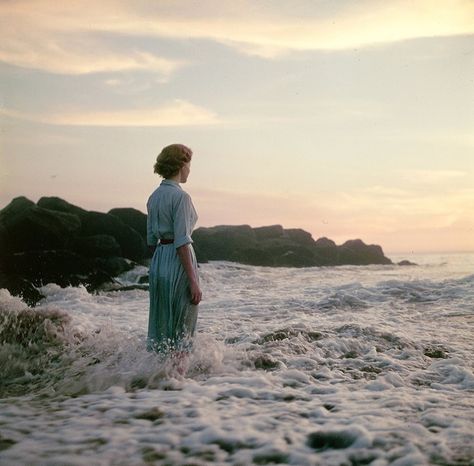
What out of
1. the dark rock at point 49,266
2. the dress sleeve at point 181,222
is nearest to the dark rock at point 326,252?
the dark rock at point 49,266

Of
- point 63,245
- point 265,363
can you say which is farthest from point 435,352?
point 63,245

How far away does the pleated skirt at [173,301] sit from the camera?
4629 mm

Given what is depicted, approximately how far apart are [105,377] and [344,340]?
10.4ft

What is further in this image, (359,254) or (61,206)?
(359,254)

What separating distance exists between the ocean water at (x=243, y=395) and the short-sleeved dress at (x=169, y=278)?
25cm

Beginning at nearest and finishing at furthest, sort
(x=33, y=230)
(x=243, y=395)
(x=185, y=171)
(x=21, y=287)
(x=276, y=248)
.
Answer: (x=243, y=395) < (x=185, y=171) < (x=21, y=287) < (x=33, y=230) < (x=276, y=248)

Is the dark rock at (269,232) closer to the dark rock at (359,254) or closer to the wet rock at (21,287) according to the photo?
the dark rock at (359,254)

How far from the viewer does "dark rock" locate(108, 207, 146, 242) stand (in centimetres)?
2378

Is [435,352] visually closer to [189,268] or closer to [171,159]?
[189,268]

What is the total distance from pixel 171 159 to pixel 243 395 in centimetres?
206

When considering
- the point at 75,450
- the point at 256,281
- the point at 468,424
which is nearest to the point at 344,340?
the point at 468,424

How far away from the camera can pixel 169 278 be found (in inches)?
183

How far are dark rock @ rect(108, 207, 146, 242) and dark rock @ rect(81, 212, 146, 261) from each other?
237cm

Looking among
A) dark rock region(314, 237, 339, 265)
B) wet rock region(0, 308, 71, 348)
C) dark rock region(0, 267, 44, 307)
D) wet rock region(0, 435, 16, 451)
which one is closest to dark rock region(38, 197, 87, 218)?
dark rock region(0, 267, 44, 307)
